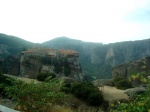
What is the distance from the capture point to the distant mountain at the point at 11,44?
278ft

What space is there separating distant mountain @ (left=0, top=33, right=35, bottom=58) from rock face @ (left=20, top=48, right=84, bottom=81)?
80.5 feet

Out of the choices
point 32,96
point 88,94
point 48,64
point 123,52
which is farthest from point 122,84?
point 123,52

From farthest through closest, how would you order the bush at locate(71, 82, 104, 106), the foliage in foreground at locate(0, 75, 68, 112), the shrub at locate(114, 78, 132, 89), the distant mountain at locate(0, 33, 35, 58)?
the distant mountain at locate(0, 33, 35, 58) < the shrub at locate(114, 78, 132, 89) < the bush at locate(71, 82, 104, 106) < the foliage in foreground at locate(0, 75, 68, 112)

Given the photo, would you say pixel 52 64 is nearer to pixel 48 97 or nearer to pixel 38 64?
pixel 38 64

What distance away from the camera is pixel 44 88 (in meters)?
10.7

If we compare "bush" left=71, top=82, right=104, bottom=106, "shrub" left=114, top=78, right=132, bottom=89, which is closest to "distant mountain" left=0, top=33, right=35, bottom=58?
"shrub" left=114, top=78, right=132, bottom=89

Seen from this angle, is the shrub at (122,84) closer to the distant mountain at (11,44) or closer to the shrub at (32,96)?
the shrub at (32,96)

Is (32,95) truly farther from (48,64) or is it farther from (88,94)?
(48,64)

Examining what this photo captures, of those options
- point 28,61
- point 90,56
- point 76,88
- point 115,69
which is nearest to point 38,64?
point 28,61

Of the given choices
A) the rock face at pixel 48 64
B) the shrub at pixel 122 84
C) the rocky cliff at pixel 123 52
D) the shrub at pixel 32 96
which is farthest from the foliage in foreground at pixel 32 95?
the rocky cliff at pixel 123 52

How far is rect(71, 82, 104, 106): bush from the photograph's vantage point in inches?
837

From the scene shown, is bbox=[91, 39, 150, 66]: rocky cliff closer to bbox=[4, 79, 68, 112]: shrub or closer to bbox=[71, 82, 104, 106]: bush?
bbox=[71, 82, 104, 106]: bush

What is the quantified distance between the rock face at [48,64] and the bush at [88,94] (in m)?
31.6

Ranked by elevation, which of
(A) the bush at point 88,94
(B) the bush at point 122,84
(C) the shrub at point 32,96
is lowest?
(B) the bush at point 122,84
